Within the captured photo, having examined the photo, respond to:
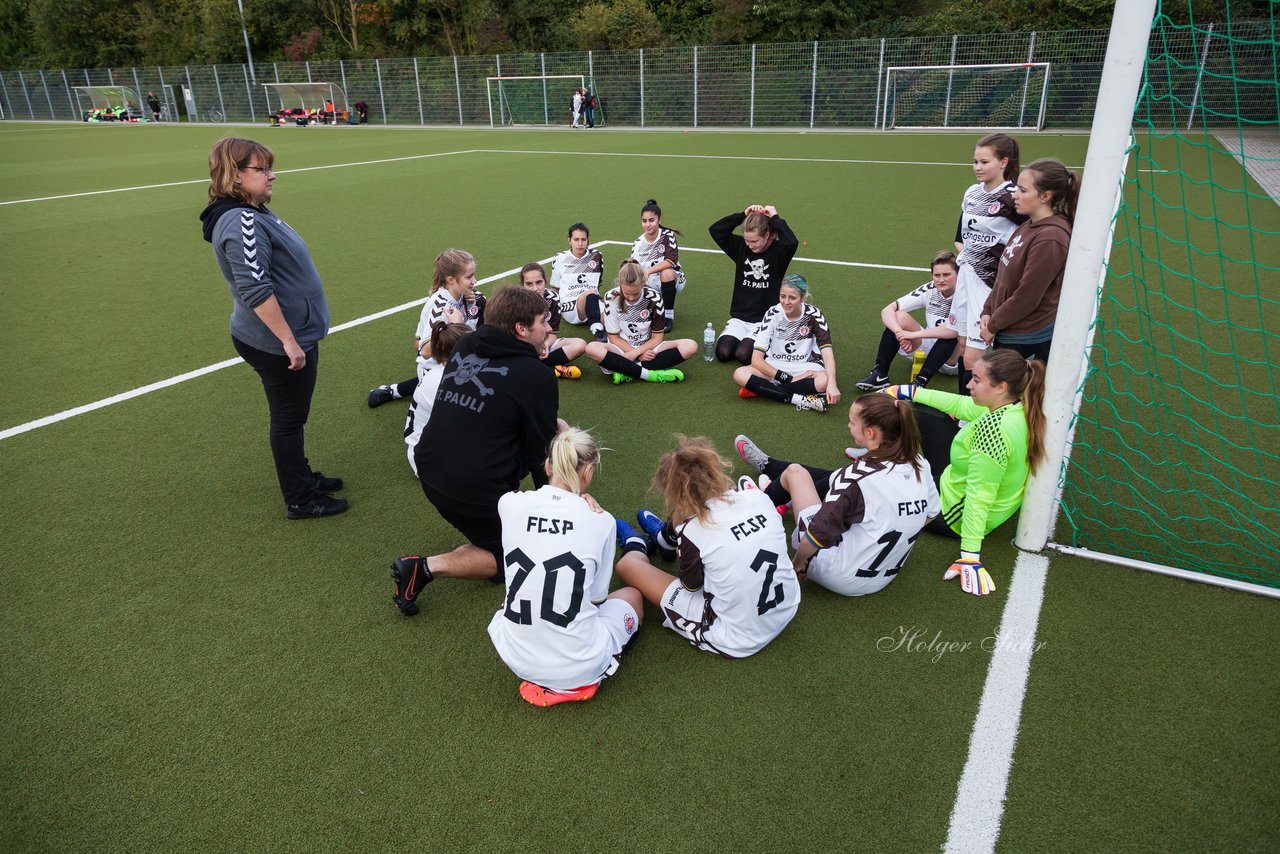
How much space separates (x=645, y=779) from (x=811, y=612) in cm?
127

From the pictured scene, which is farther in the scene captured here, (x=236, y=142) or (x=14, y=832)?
(x=236, y=142)

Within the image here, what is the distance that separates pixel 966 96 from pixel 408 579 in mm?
26406

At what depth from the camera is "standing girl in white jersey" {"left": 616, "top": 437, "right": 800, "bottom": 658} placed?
321cm

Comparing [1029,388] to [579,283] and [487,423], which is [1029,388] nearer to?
[487,423]

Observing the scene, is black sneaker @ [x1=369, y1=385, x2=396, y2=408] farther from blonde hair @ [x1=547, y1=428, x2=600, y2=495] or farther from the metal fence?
the metal fence

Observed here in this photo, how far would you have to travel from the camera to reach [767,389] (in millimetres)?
6000

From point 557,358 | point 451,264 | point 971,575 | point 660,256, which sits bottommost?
point 971,575

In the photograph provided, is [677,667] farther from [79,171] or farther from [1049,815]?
[79,171]

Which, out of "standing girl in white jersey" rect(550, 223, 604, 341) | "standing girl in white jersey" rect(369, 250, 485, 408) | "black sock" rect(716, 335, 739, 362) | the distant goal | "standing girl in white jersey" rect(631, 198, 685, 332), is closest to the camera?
"standing girl in white jersey" rect(369, 250, 485, 408)

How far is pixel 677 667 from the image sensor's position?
11.3 feet

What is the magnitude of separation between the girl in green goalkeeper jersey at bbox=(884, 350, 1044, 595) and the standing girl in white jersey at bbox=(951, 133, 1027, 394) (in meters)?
1.18

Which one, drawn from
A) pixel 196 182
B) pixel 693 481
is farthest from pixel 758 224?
pixel 196 182

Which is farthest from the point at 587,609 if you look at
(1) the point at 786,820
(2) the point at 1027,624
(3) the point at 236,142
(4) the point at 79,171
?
(4) the point at 79,171

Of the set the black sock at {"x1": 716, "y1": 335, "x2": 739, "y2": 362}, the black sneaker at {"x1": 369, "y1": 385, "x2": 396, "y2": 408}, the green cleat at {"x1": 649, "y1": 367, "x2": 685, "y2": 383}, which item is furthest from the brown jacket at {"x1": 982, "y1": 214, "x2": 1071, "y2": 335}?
the black sneaker at {"x1": 369, "y1": 385, "x2": 396, "y2": 408}
